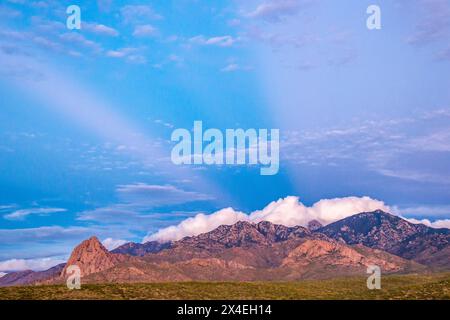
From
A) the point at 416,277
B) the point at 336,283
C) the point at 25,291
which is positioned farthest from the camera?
the point at 416,277

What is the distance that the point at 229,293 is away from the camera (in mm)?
75312

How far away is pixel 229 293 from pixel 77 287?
20686mm
